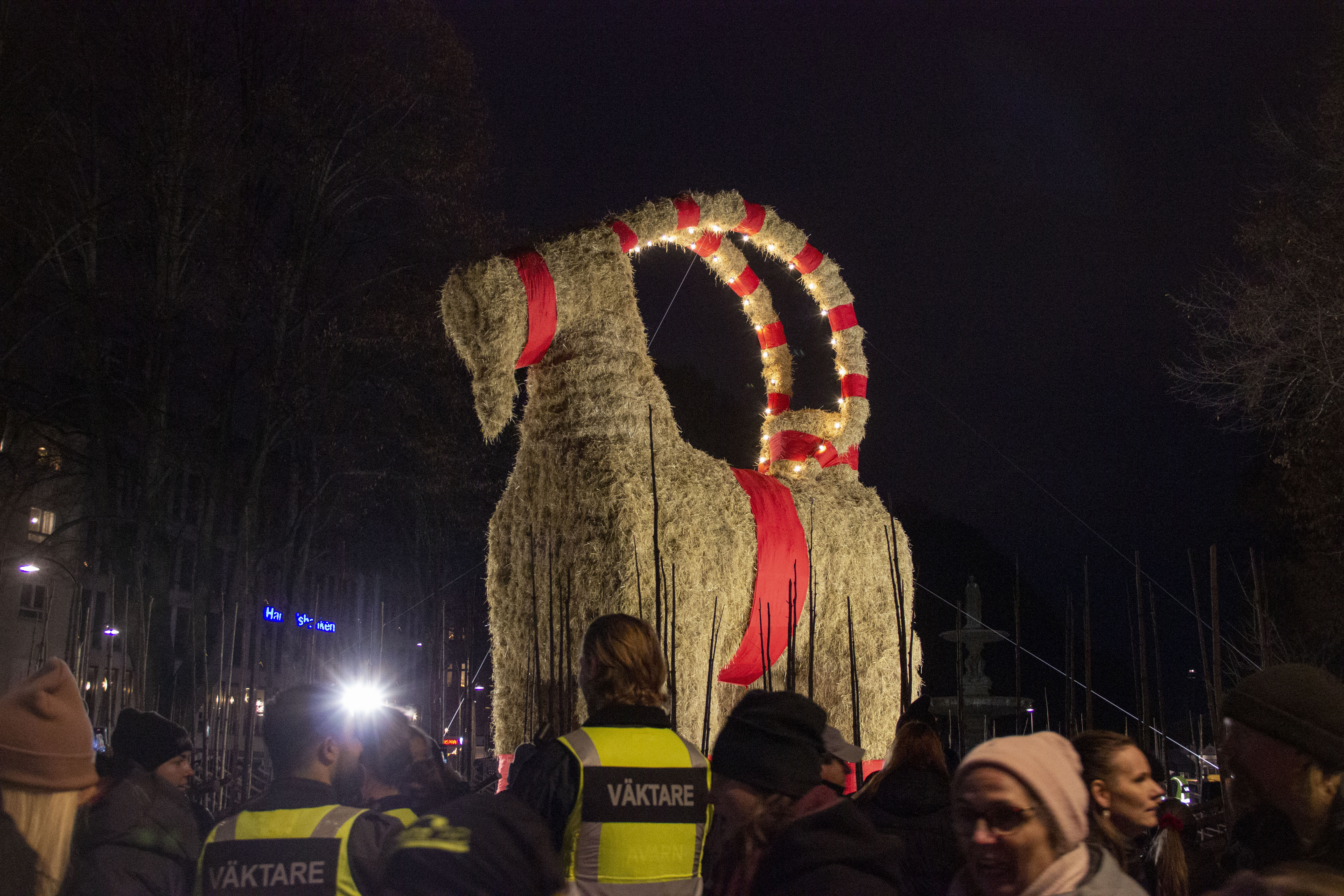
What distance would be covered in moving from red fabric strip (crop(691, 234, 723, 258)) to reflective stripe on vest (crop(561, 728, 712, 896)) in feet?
14.6

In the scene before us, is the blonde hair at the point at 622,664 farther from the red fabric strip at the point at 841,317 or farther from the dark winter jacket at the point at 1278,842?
the red fabric strip at the point at 841,317

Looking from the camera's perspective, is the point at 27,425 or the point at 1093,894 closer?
the point at 1093,894

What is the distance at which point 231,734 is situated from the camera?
950 centimetres

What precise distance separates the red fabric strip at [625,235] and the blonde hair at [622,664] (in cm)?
334

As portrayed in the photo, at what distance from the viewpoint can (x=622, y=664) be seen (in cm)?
251

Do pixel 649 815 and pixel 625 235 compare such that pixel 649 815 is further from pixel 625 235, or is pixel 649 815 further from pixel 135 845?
pixel 625 235

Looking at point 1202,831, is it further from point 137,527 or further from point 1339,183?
point 137,527

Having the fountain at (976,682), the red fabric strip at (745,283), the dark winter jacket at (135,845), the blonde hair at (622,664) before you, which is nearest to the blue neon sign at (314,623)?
the fountain at (976,682)

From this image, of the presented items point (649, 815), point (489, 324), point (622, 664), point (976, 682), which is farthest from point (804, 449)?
point (976, 682)

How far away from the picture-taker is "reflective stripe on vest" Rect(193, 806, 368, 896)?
2205 millimetres

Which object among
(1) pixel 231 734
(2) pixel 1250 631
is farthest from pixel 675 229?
(2) pixel 1250 631

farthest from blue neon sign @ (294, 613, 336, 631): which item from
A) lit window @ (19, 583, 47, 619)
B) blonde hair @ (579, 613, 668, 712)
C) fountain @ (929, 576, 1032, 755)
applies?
blonde hair @ (579, 613, 668, 712)

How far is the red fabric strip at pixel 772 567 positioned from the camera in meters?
6.05

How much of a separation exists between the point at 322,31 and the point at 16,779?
11874 mm
